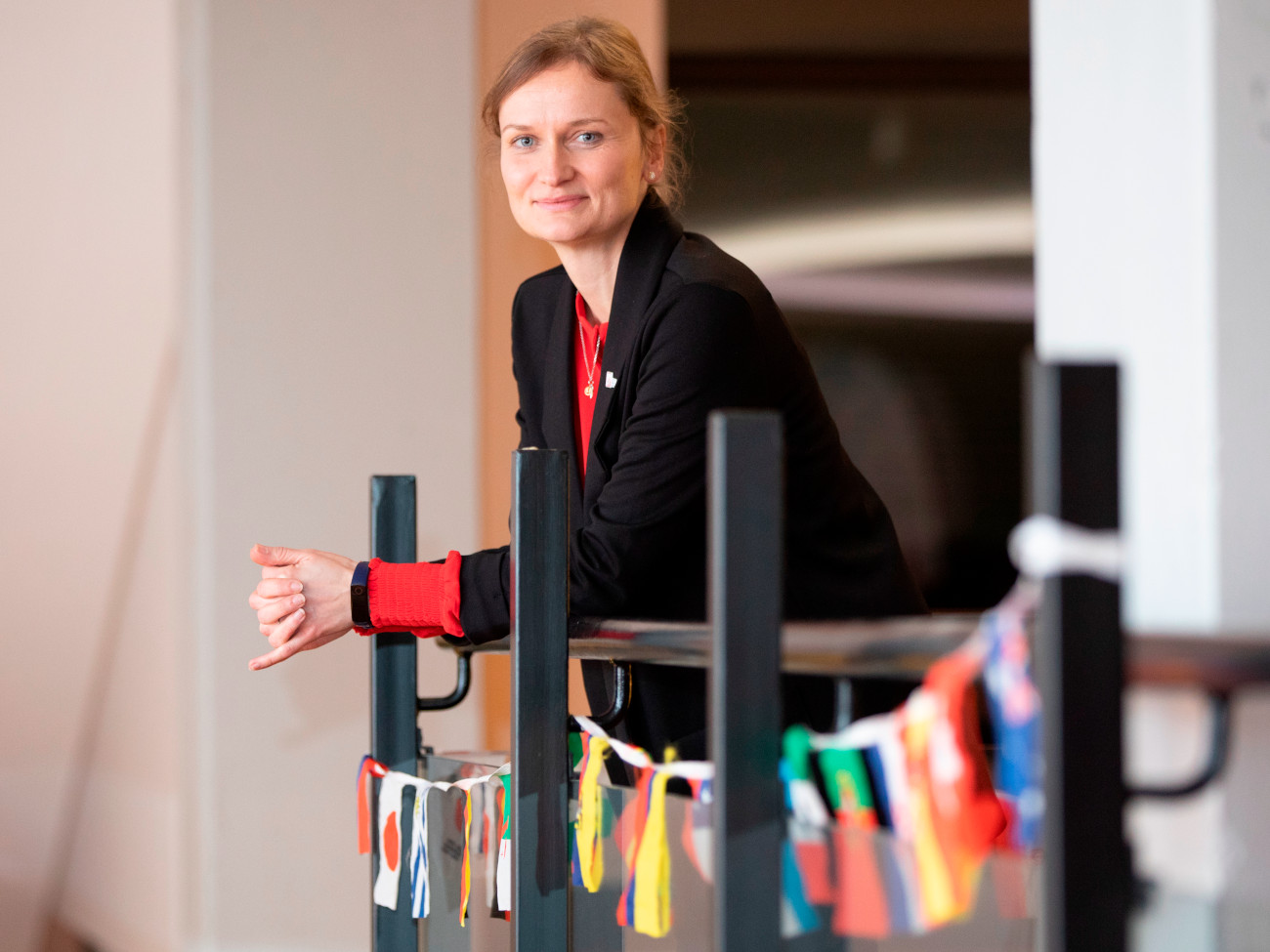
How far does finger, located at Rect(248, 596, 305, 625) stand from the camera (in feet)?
4.18

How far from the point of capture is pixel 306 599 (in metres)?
1.28

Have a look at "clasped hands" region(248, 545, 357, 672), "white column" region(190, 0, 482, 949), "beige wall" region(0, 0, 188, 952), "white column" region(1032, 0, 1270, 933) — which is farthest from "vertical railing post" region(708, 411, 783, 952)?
"beige wall" region(0, 0, 188, 952)

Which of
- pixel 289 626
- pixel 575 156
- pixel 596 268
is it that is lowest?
pixel 289 626

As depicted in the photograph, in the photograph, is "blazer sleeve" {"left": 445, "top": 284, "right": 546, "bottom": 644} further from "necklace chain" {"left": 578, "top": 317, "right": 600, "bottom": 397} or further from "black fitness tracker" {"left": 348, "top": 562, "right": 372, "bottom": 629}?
"necklace chain" {"left": 578, "top": 317, "right": 600, "bottom": 397}

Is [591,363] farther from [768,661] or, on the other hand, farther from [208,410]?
Answer: [208,410]

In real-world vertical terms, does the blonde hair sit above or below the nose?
above

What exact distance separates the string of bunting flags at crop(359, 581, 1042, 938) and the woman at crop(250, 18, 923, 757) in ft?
0.49

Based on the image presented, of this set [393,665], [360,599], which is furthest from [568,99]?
[393,665]

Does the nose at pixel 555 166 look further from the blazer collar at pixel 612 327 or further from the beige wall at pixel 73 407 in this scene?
the beige wall at pixel 73 407

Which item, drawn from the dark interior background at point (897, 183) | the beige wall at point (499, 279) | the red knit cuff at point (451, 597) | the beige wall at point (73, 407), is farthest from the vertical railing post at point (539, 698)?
the dark interior background at point (897, 183)

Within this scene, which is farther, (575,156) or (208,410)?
(208,410)

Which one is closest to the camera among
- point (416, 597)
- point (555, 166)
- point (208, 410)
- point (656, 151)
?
point (416, 597)

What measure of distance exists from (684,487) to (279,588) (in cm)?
41

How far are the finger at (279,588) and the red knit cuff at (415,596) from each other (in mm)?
79
